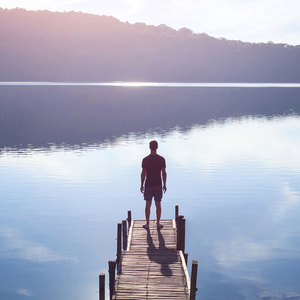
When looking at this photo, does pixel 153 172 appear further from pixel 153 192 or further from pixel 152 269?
pixel 152 269

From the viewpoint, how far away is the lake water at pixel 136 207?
1600 cm

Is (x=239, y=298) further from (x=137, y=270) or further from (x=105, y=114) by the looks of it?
(x=105, y=114)

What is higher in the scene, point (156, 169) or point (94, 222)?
point (156, 169)

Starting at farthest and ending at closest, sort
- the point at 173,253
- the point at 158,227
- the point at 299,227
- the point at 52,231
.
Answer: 1. the point at 299,227
2. the point at 52,231
3. the point at 158,227
4. the point at 173,253

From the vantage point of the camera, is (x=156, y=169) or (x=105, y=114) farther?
(x=105, y=114)

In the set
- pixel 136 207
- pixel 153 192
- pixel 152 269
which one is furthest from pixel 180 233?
pixel 136 207

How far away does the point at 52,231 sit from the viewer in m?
20.3

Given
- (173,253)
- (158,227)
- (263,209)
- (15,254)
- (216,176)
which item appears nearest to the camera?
(173,253)

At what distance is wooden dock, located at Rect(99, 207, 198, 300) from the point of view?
11.0 metres

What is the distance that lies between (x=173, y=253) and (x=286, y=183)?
17.9 m

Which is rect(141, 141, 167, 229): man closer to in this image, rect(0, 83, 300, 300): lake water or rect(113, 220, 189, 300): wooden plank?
rect(113, 220, 189, 300): wooden plank

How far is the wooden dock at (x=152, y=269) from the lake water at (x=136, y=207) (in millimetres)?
2197

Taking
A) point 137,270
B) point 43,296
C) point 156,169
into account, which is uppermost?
point 156,169

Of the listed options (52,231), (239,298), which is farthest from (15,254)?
(239,298)
